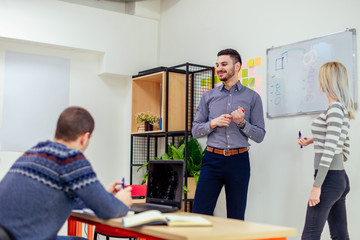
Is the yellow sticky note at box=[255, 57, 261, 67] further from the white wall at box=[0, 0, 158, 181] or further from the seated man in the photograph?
the seated man

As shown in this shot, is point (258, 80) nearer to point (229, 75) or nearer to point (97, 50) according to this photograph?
point (229, 75)

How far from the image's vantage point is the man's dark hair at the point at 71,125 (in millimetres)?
2076

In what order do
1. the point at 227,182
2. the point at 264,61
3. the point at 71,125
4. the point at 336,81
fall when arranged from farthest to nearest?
1. the point at 264,61
2. the point at 227,182
3. the point at 336,81
4. the point at 71,125

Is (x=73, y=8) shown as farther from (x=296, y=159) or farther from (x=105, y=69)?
(x=296, y=159)

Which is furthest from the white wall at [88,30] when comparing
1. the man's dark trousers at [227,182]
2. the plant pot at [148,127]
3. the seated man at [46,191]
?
the seated man at [46,191]

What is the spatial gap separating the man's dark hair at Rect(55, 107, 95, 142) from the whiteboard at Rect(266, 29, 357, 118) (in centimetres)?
217

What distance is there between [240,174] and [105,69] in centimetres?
261

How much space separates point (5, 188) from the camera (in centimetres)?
194

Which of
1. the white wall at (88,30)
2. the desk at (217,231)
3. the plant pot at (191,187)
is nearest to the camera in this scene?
the desk at (217,231)

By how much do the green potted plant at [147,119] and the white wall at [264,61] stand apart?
2.75 feet

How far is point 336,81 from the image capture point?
9.79 ft

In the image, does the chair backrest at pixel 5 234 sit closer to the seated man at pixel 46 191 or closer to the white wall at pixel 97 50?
the seated man at pixel 46 191

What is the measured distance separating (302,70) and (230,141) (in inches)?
36.4

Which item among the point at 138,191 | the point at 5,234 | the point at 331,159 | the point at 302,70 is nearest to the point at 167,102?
the point at 138,191
